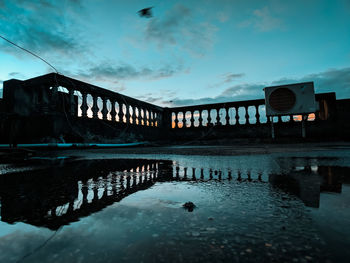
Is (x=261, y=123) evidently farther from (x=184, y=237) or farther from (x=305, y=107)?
(x=184, y=237)

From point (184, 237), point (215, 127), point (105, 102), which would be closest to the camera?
point (184, 237)

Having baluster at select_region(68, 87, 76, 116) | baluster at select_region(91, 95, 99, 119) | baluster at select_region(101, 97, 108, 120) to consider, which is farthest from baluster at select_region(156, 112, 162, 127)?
baluster at select_region(68, 87, 76, 116)

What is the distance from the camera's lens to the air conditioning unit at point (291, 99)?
13102 millimetres

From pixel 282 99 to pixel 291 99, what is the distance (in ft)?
2.03

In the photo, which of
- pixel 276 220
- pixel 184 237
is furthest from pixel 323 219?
pixel 184 237

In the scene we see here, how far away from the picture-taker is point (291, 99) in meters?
13.6

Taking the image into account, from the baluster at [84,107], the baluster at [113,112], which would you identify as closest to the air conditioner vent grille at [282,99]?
the baluster at [113,112]

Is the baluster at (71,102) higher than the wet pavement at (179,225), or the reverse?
the baluster at (71,102)

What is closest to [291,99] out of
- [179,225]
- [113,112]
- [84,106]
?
[113,112]

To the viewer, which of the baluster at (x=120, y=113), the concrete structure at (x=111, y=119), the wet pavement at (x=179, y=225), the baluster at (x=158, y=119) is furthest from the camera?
the baluster at (x=158, y=119)

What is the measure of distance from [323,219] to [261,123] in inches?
703

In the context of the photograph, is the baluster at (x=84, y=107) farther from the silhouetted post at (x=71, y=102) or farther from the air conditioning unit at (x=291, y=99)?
the air conditioning unit at (x=291, y=99)

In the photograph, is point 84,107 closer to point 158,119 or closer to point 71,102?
point 71,102

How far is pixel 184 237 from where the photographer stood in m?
0.65
